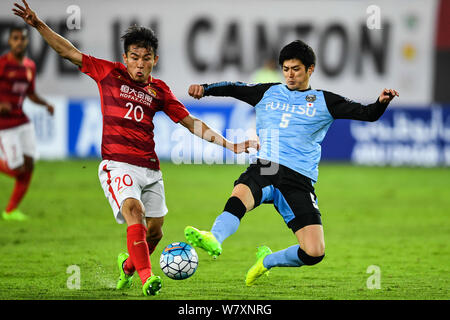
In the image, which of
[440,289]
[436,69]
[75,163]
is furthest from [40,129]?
[440,289]

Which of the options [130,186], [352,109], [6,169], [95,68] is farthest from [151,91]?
[6,169]

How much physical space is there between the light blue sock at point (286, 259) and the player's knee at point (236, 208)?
694mm

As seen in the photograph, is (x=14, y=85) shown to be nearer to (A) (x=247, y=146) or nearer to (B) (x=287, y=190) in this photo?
(A) (x=247, y=146)

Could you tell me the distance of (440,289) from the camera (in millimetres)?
6430

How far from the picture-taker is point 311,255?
599cm

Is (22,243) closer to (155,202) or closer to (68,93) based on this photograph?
(155,202)

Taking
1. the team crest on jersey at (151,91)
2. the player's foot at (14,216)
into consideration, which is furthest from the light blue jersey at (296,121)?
the player's foot at (14,216)

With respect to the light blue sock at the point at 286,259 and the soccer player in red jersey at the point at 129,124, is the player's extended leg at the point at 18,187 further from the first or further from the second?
the light blue sock at the point at 286,259

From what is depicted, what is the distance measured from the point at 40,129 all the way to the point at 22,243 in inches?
377

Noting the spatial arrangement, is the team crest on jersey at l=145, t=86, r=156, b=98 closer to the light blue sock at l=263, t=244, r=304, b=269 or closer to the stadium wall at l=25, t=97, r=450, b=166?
the light blue sock at l=263, t=244, r=304, b=269

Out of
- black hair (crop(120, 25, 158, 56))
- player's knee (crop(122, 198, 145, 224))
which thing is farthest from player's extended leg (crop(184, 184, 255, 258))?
black hair (crop(120, 25, 158, 56))

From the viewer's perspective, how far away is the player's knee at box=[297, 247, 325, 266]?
19.6ft

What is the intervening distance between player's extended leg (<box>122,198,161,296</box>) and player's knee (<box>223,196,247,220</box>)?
680mm

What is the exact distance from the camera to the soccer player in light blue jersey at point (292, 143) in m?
5.97
